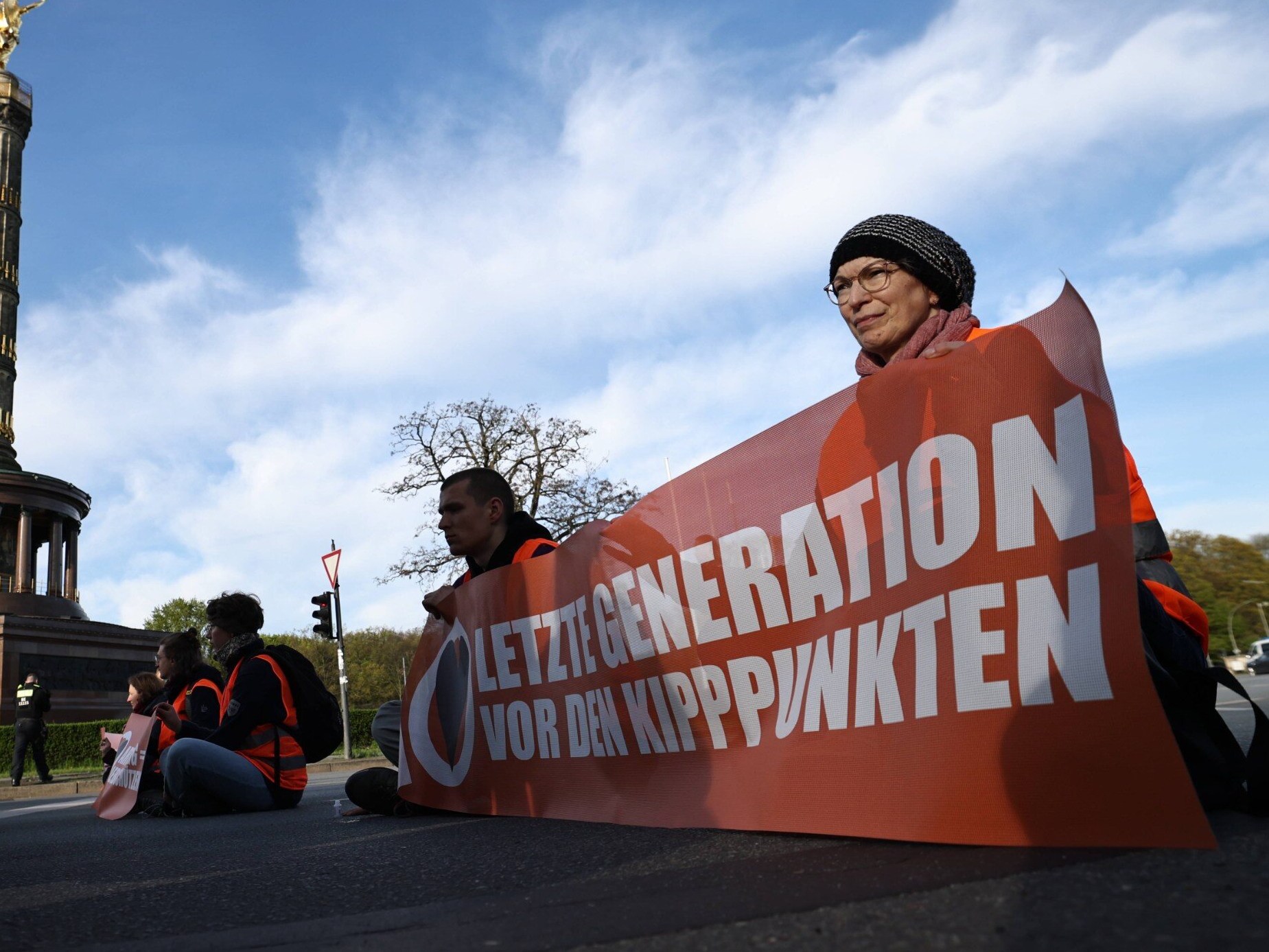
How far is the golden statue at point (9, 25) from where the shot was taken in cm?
3925

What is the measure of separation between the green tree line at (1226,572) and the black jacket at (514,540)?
74.2 m

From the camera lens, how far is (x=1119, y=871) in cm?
163

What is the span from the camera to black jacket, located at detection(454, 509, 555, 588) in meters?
4.77

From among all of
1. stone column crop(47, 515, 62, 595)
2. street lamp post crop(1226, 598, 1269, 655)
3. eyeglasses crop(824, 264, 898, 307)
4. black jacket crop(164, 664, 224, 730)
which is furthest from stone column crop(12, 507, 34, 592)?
street lamp post crop(1226, 598, 1269, 655)

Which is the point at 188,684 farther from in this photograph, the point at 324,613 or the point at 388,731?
the point at 324,613

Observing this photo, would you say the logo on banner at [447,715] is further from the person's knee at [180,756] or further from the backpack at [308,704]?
the person's knee at [180,756]

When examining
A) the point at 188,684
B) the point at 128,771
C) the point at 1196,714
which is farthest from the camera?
the point at 188,684

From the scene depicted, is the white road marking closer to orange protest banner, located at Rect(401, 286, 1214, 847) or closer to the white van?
orange protest banner, located at Rect(401, 286, 1214, 847)

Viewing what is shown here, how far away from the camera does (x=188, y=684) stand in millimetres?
7164

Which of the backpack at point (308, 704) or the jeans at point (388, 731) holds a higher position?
the backpack at point (308, 704)

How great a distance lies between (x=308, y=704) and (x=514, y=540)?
6.97 feet

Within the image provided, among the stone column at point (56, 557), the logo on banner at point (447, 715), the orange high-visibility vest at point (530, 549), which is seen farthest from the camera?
the stone column at point (56, 557)

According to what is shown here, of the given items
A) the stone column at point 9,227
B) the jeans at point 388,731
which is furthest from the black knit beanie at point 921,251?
the stone column at point 9,227

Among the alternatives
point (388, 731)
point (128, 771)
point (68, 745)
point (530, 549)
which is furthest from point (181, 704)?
point (68, 745)
